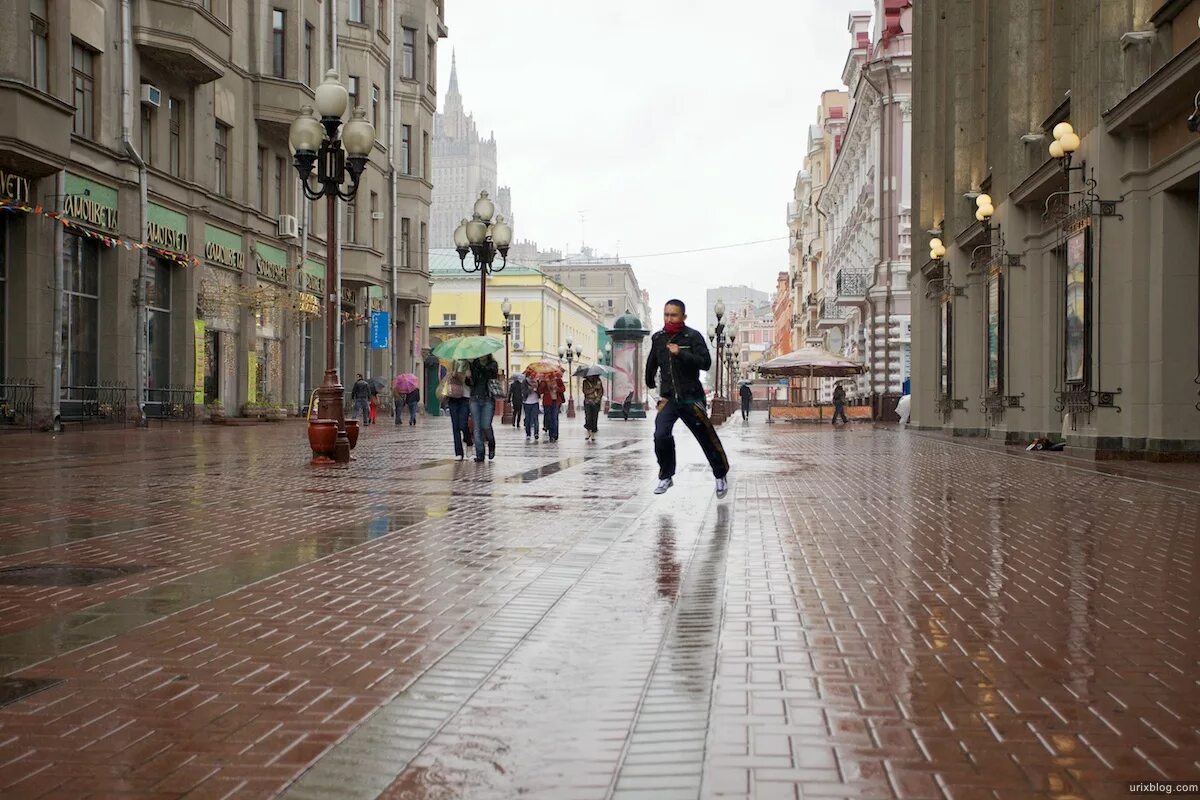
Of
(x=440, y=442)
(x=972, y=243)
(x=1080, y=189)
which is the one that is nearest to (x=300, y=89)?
(x=440, y=442)

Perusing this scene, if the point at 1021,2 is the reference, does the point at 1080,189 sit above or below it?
below

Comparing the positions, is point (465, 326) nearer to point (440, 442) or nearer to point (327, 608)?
point (440, 442)

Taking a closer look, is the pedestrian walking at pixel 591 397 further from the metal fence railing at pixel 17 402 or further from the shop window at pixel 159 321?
the metal fence railing at pixel 17 402

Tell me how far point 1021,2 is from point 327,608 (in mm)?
21458

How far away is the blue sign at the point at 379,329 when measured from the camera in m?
45.2

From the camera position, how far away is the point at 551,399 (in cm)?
2603

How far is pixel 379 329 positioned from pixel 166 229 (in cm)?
1649

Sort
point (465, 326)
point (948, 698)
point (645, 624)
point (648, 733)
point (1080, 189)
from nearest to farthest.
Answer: point (648, 733) < point (948, 698) < point (645, 624) < point (1080, 189) < point (465, 326)

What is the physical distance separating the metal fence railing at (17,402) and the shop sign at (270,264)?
12.6m

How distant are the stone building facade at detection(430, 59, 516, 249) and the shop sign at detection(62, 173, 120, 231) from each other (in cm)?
15195

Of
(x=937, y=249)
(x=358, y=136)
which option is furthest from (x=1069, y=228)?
(x=937, y=249)

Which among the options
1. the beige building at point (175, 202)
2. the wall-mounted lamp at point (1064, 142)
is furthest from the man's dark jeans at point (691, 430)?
the beige building at point (175, 202)

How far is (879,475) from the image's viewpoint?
14805 mm

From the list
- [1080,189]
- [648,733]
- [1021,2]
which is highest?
[1021,2]
